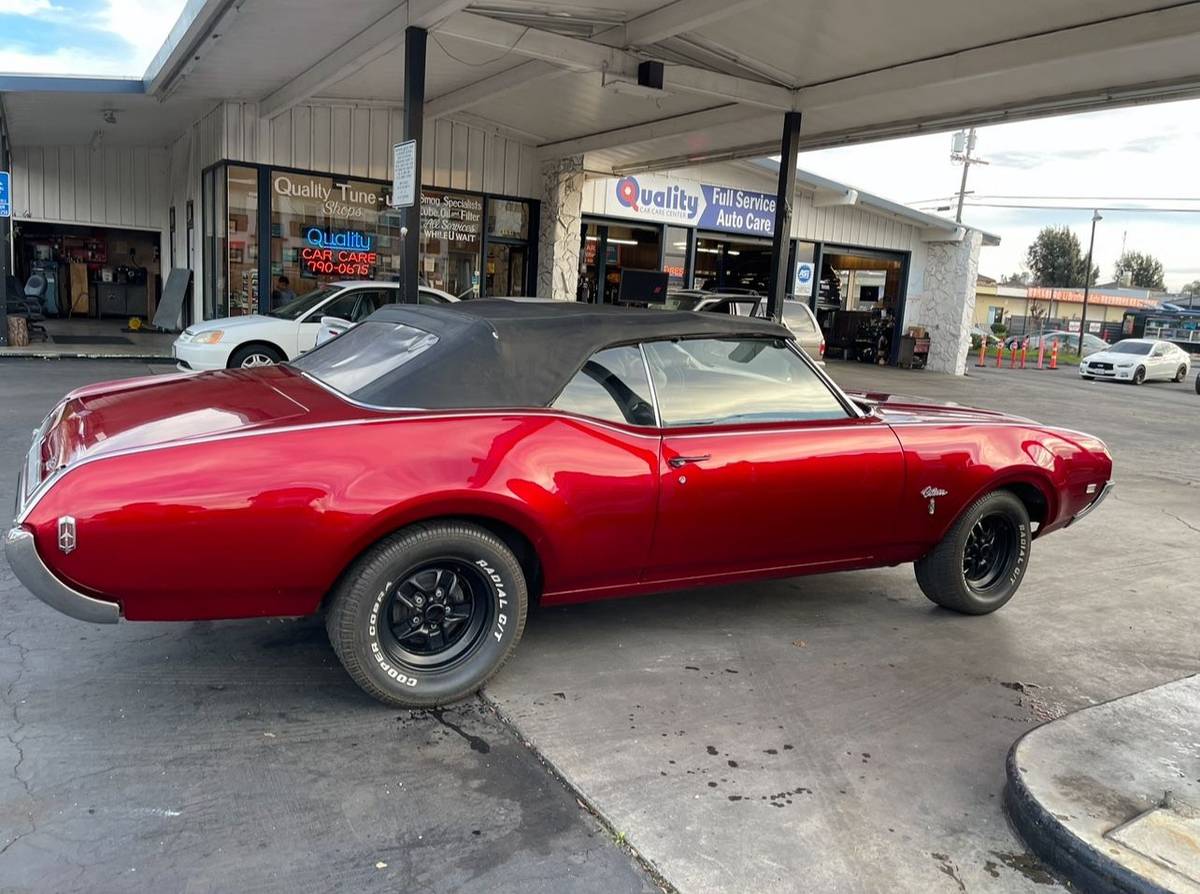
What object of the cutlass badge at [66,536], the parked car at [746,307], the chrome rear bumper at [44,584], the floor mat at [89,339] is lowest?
the floor mat at [89,339]

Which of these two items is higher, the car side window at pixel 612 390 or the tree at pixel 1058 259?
the tree at pixel 1058 259

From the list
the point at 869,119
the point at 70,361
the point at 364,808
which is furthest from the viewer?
the point at 70,361

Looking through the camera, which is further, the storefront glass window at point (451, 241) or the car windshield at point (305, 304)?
the storefront glass window at point (451, 241)

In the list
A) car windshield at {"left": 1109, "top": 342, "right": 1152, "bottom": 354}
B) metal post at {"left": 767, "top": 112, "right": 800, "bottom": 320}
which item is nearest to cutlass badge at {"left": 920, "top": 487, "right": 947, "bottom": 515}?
metal post at {"left": 767, "top": 112, "right": 800, "bottom": 320}

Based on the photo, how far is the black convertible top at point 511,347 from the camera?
3.65m

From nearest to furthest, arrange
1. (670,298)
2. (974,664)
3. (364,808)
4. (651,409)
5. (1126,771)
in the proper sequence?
(364,808), (1126,771), (651,409), (974,664), (670,298)

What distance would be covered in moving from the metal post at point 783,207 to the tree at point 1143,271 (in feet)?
335

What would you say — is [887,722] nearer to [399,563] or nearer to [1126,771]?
[1126,771]

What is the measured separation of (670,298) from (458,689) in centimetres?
1256

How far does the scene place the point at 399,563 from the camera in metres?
3.33

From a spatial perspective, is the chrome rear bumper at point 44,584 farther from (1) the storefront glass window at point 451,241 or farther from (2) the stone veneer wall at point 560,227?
(2) the stone veneer wall at point 560,227

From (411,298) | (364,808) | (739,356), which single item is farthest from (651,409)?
(411,298)

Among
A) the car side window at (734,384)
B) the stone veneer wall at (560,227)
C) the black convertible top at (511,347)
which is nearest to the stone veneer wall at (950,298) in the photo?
the stone veneer wall at (560,227)

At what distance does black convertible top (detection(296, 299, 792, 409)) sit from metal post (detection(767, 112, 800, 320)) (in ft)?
27.6
